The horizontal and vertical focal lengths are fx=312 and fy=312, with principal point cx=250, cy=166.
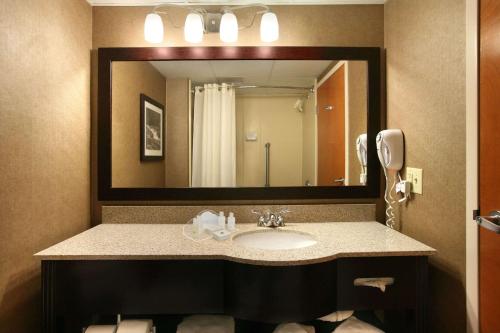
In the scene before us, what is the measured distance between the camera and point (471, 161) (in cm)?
111

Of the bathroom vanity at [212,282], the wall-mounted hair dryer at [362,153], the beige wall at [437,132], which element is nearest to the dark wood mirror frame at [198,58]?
the wall-mounted hair dryer at [362,153]

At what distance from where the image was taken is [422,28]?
1.40 meters

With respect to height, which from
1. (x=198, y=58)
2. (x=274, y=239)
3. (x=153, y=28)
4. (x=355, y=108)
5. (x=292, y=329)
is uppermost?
(x=153, y=28)

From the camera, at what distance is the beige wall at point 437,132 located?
1.18m

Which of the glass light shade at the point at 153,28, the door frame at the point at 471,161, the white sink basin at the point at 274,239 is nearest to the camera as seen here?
→ the door frame at the point at 471,161

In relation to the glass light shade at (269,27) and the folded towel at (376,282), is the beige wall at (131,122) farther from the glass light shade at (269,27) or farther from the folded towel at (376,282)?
the folded towel at (376,282)

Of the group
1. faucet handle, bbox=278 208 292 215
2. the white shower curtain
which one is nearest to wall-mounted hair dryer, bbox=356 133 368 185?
faucet handle, bbox=278 208 292 215

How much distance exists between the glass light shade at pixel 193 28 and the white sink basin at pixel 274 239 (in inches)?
41.7

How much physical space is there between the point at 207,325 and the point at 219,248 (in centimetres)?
37

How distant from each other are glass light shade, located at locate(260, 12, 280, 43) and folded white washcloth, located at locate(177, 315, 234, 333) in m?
1.42

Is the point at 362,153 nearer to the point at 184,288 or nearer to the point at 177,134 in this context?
the point at 177,134

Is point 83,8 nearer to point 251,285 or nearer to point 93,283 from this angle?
point 93,283

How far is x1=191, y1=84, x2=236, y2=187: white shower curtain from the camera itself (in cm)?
170

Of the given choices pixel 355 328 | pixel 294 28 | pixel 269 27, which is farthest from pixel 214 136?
pixel 355 328
